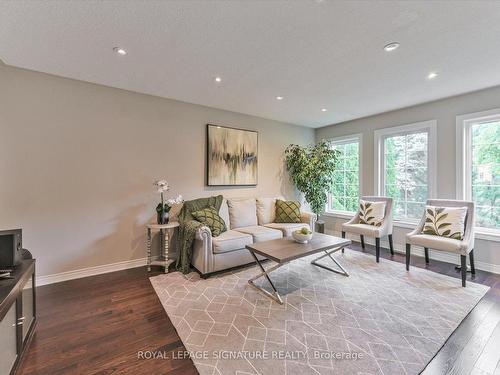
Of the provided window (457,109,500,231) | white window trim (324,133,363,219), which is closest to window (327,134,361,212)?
white window trim (324,133,363,219)

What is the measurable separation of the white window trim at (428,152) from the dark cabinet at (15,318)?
499 centimetres

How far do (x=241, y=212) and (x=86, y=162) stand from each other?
231 centimetres

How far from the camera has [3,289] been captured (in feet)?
4.51

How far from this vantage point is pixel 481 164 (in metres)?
3.38

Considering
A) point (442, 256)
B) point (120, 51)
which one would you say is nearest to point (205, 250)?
point (120, 51)

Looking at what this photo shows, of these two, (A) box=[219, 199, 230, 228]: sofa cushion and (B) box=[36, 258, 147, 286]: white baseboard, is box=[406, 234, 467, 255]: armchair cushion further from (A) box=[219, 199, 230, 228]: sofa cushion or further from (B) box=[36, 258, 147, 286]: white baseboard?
(B) box=[36, 258, 147, 286]: white baseboard

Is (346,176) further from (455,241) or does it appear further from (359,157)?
(455,241)

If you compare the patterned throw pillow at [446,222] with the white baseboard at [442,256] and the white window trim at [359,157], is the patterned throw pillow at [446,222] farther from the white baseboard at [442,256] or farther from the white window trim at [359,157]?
the white window trim at [359,157]

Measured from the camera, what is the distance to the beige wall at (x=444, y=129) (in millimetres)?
3256

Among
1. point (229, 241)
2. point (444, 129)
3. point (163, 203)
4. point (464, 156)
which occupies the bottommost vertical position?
point (229, 241)

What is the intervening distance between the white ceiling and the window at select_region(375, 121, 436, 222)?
791 millimetres

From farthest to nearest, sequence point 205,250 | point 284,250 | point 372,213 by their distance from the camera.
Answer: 1. point 372,213
2. point 205,250
3. point 284,250

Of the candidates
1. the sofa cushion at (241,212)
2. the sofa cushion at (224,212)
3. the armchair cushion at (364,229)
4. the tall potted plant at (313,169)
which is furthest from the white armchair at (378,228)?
the sofa cushion at (224,212)

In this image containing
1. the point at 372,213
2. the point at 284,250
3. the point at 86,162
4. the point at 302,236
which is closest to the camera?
the point at 284,250
